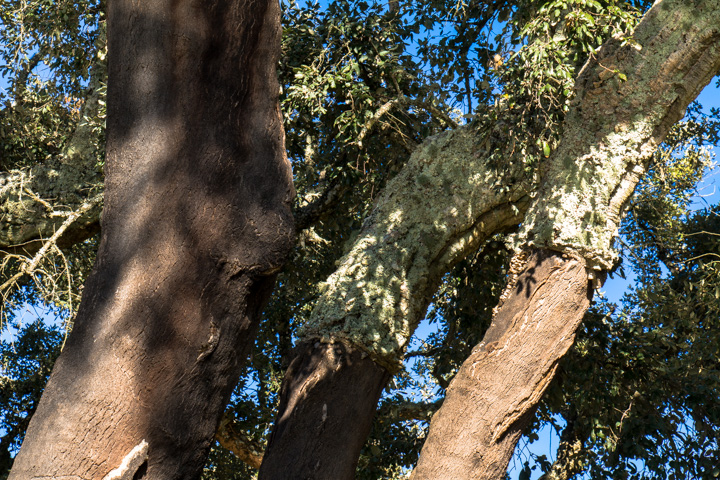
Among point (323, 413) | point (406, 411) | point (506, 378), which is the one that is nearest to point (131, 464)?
point (323, 413)

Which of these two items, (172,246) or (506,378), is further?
(506,378)

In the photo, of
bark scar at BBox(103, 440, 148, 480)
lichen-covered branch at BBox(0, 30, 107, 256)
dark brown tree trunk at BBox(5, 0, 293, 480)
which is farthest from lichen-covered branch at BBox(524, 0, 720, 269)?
lichen-covered branch at BBox(0, 30, 107, 256)

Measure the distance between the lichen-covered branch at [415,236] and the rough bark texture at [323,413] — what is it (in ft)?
0.47

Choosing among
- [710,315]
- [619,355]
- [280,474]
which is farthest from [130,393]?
[710,315]

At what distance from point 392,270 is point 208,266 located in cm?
297

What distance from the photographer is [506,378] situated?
4297 mm

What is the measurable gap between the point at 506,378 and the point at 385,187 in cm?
235

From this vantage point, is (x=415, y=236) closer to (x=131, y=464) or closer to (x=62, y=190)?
(x=131, y=464)

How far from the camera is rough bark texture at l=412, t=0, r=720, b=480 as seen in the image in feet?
14.1

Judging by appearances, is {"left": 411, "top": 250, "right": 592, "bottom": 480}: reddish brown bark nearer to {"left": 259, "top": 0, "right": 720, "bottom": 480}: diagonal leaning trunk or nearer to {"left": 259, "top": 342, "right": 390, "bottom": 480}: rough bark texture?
{"left": 259, "top": 0, "right": 720, "bottom": 480}: diagonal leaning trunk

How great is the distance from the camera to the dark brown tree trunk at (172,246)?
2.38 metres

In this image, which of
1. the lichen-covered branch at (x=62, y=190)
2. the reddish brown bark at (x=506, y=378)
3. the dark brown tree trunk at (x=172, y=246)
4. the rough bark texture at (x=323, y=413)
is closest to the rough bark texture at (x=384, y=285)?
the rough bark texture at (x=323, y=413)

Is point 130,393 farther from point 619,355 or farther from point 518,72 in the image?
point 619,355

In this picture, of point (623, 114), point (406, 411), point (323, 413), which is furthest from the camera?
point (406, 411)
